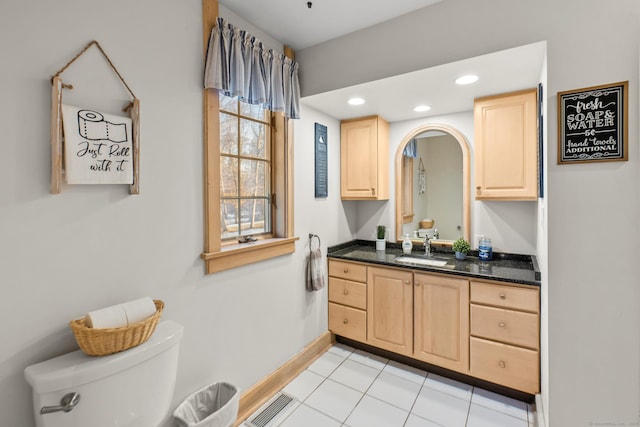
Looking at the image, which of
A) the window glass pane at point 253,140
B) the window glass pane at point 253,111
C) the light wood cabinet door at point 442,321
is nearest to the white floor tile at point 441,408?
the light wood cabinet door at point 442,321

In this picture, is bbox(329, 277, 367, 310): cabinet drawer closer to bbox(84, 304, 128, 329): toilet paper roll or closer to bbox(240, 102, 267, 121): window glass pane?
bbox(240, 102, 267, 121): window glass pane

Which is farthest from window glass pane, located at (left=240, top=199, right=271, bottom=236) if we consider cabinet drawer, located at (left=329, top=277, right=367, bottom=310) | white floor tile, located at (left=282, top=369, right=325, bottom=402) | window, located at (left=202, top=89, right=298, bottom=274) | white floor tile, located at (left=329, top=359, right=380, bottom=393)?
white floor tile, located at (left=329, top=359, right=380, bottom=393)

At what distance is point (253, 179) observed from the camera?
7.34ft

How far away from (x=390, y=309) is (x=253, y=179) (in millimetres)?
1568

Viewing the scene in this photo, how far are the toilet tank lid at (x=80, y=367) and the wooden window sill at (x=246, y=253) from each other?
0.55 m

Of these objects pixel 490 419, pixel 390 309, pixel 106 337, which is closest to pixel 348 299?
pixel 390 309

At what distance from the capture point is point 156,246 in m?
1.53

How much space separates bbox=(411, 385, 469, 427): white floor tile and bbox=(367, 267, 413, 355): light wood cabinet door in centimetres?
36

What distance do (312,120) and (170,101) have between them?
1.34 meters

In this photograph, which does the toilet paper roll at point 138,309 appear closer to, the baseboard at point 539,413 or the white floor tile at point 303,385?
the white floor tile at point 303,385

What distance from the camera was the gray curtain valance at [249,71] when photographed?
1742 millimetres

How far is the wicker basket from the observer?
111cm

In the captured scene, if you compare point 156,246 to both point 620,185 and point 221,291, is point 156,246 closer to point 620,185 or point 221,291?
point 221,291

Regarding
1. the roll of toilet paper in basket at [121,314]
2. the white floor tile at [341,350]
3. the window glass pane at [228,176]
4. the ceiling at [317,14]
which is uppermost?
the ceiling at [317,14]
